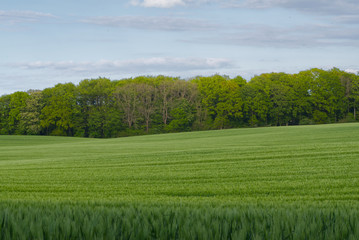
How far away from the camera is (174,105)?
228ft

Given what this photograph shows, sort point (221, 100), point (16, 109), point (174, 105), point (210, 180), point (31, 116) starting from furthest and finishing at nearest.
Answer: point (221, 100)
point (16, 109)
point (174, 105)
point (31, 116)
point (210, 180)

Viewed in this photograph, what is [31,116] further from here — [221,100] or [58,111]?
[221,100]

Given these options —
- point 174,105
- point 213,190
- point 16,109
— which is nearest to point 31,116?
point 16,109

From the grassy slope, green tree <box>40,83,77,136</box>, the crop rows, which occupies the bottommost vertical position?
the grassy slope

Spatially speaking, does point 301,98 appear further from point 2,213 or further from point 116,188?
point 2,213

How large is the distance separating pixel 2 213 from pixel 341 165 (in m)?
11.0

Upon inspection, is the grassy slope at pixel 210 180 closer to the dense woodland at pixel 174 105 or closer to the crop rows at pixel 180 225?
the crop rows at pixel 180 225

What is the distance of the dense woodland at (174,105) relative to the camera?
226ft

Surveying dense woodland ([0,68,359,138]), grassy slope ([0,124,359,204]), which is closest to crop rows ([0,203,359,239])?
grassy slope ([0,124,359,204])

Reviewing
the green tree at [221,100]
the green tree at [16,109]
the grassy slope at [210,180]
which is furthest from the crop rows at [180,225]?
the green tree at [16,109]

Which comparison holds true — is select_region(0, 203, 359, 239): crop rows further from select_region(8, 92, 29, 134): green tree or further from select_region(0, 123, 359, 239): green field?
select_region(8, 92, 29, 134): green tree

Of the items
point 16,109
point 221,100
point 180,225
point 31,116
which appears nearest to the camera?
point 180,225

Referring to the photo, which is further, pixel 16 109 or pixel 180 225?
pixel 16 109

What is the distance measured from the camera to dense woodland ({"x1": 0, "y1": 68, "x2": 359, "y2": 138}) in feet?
226
